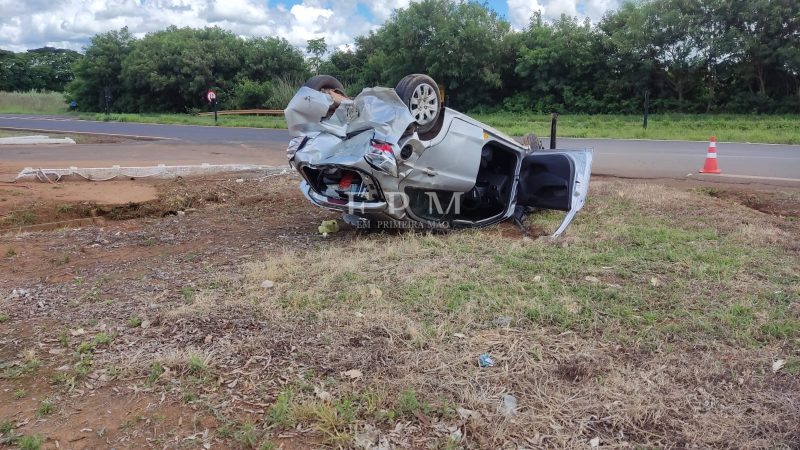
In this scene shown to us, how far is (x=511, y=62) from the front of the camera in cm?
3244

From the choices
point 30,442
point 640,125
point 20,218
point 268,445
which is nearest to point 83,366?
point 30,442

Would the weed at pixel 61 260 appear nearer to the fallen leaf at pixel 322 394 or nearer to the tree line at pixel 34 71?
the fallen leaf at pixel 322 394

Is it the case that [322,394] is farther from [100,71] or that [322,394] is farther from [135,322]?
[100,71]

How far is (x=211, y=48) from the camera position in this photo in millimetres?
39750

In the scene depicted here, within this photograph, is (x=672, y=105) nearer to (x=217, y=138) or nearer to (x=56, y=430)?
(x=217, y=138)

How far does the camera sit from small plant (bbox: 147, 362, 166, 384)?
331 cm

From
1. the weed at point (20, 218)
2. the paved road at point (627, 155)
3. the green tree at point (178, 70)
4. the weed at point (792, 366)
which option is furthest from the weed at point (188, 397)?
the green tree at point (178, 70)

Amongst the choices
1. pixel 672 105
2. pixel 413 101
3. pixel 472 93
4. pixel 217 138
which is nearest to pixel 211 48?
pixel 472 93

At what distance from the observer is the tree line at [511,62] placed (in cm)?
2492

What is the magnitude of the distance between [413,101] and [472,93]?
90.7 feet

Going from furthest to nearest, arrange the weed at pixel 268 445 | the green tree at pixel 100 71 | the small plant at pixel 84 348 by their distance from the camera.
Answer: the green tree at pixel 100 71 < the small plant at pixel 84 348 < the weed at pixel 268 445

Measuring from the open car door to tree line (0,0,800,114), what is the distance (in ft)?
Answer: 62.3

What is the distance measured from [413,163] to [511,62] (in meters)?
28.4

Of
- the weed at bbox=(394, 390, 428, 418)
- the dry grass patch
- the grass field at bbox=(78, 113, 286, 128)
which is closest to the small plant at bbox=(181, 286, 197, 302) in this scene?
the dry grass patch
